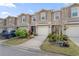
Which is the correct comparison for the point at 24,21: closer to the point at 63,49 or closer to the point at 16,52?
the point at 16,52

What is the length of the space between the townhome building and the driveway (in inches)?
3.6

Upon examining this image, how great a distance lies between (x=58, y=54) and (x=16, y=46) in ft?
2.32

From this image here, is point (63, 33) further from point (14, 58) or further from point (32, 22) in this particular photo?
point (14, 58)

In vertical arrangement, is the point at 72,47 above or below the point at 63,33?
below

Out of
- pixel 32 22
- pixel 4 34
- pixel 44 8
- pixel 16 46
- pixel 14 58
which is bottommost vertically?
pixel 14 58

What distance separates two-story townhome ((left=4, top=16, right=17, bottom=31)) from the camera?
2.96 meters

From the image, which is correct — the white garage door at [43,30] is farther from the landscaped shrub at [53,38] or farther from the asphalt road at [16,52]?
the asphalt road at [16,52]

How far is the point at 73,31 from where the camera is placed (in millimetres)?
2855

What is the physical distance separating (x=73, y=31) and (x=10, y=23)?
3.48 ft

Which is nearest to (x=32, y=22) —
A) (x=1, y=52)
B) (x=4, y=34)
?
(x=4, y=34)

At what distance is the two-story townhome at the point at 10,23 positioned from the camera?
2963 mm

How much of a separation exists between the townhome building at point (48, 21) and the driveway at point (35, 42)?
0.30 ft

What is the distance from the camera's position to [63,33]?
9.44 feet

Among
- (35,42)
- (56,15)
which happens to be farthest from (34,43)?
(56,15)
